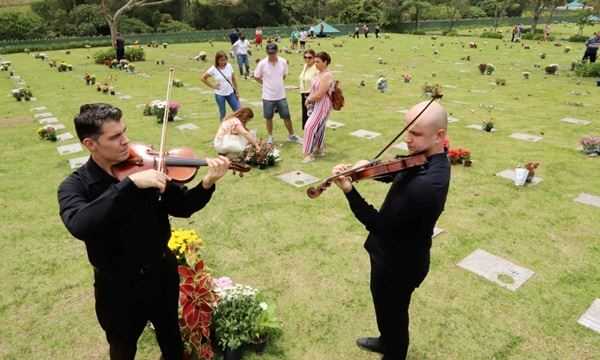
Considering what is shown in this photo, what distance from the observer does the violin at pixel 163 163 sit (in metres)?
2.44

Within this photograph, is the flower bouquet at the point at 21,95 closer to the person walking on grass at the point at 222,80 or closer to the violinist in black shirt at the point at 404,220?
the person walking on grass at the point at 222,80

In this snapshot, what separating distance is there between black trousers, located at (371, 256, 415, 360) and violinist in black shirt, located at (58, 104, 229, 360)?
1409 millimetres

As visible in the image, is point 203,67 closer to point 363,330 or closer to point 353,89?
point 353,89

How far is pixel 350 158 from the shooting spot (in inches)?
327

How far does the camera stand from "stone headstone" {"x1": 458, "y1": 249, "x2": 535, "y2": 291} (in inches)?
177

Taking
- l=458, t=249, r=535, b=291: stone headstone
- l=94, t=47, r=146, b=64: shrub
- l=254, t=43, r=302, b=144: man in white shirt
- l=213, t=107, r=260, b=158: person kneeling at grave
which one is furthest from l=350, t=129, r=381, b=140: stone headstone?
l=94, t=47, r=146, b=64: shrub

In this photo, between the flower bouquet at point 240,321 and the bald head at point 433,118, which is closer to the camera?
the bald head at point 433,118

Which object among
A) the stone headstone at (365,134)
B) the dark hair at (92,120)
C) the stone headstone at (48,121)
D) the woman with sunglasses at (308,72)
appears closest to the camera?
the dark hair at (92,120)

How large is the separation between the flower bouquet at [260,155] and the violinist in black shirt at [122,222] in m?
5.07

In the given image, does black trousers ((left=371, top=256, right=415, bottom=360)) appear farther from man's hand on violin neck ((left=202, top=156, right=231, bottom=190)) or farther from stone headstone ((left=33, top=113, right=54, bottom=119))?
stone headstone ((left=33, top=113, right=54, bottom=119))

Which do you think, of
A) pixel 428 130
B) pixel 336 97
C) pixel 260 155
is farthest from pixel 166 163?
pixel 336 97

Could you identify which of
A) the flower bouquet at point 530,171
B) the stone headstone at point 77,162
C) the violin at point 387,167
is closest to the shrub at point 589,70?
the flower bouquet at point 530,171

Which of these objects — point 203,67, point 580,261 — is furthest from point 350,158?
point 203,67

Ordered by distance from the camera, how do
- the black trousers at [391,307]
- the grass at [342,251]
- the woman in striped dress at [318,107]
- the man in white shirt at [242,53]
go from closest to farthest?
the black trousers at [391,307], the grass at [342,251], the woman in striped dress at [318,107], the man in white shirt at [242,53]
